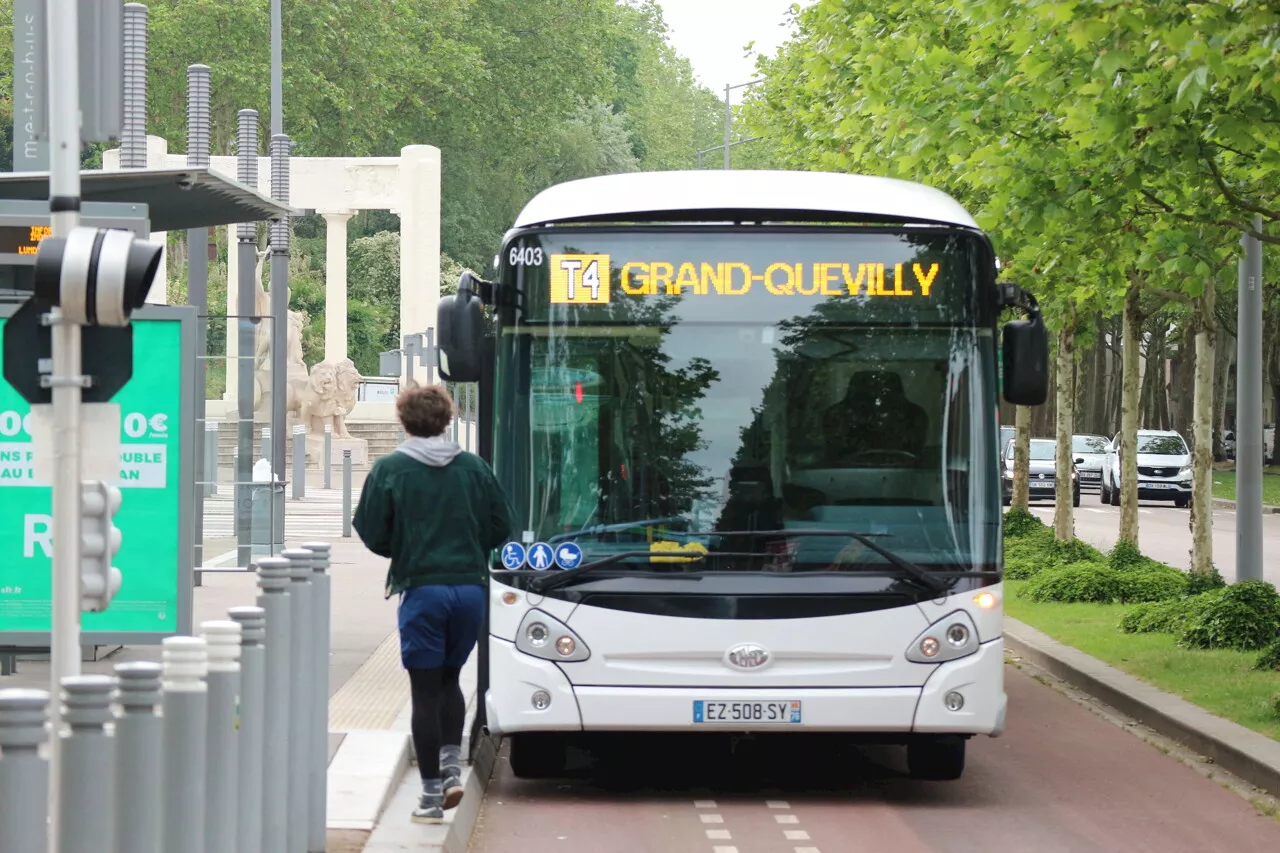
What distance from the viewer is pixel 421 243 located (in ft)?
166

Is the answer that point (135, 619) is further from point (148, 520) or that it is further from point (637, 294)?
point (637, 294)

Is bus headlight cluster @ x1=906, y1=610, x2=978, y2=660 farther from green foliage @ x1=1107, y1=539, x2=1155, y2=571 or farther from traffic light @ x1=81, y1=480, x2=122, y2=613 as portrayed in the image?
green foliage @ x1=1107, y1=539, x2=1155, y2=571

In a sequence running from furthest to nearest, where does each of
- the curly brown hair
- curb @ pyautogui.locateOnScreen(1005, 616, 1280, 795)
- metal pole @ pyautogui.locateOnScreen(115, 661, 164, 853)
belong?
1. curb @ pyautogui.locateOnScreen(1005, 616, 1280, 795)
2. the curly brown hair
3. metal pole @ pyautogui.locateOnScreen(115, 661, 164, 853)

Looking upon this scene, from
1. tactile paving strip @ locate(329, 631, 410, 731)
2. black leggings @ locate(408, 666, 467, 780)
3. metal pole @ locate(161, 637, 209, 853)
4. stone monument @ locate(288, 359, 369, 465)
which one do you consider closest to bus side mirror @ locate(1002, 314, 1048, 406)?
black leggings @ locate(408, 666, 467, 780)

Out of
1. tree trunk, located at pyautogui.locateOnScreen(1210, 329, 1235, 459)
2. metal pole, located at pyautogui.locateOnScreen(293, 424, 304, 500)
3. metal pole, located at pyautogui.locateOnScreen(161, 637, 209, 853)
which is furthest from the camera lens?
tree trunk, located at pyautogui.locateOnScreen(1210, 329, 1235, 459)

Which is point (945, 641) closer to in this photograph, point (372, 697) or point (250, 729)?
point (372, 697)

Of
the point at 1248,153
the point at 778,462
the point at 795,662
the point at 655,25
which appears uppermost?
the point at 655,25

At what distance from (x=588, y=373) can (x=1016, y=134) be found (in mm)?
4969

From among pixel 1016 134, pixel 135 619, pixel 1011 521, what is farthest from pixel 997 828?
pixel 1011 521

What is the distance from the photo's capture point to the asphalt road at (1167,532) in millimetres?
27134

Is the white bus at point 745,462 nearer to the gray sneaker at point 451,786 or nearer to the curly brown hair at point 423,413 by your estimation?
the curly brown hair at point 423,413

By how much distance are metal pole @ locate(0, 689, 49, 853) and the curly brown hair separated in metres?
4.33

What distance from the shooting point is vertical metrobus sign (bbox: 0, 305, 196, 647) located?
1120cm

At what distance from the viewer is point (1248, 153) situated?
42.3 ft
